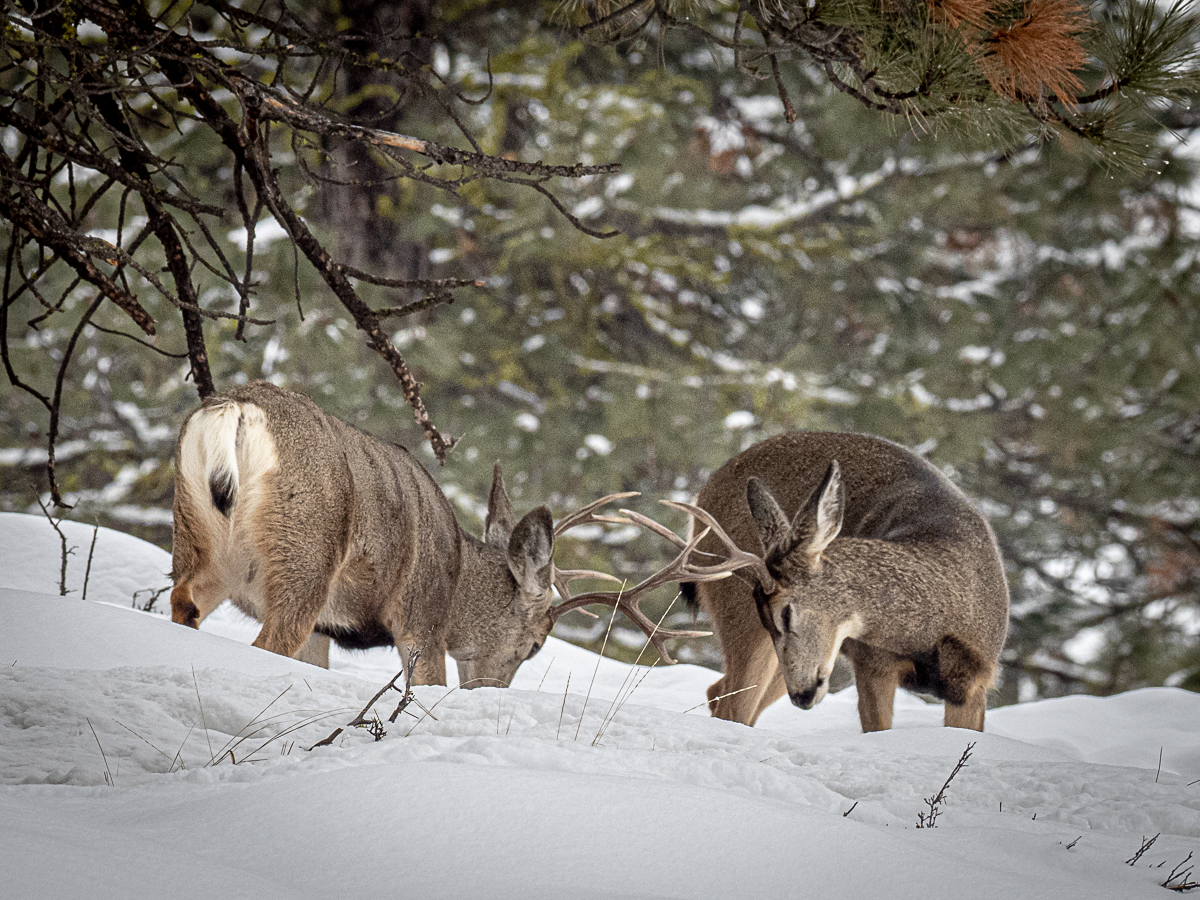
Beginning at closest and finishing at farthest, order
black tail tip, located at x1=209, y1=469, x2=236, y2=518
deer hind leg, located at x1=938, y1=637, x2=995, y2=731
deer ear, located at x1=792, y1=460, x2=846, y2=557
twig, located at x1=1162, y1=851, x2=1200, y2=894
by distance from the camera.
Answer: twig, located at x1=1162, y1=851, x2=1200, y2=894
black tail tip, located at x1=209, y1=469, x2=236, y2=518
deer ear, located at x1=792, y1=460, x2=846, y2=557
deer hind leg, located at x1=938, y1=637, x2=995, y2=731

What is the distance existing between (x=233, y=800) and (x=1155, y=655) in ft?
36.3

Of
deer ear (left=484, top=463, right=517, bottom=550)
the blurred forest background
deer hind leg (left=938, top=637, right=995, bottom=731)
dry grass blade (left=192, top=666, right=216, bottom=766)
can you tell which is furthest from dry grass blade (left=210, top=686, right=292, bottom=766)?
the blurred forest background

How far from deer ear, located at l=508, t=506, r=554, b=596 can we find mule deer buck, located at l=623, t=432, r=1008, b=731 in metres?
0.52

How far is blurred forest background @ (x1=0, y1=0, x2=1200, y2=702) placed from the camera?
9.80 metres

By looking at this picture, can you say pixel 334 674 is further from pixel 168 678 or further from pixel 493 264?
pixel 493 264

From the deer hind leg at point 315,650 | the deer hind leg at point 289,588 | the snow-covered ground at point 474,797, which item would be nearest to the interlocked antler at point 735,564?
the snow-covered ground at point 474,797

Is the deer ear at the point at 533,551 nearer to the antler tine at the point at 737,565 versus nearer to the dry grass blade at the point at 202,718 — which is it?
the antler tine at the point at 737,565

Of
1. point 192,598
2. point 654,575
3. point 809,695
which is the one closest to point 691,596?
point 654,575

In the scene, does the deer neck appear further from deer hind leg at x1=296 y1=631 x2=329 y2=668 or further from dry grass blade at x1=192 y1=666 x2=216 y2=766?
dry grass blade at x1=192 y1=666 x2=216 y2=766

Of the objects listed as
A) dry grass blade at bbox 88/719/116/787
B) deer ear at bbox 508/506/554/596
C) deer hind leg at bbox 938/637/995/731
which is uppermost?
deer ear at bbox 508/506/554/596

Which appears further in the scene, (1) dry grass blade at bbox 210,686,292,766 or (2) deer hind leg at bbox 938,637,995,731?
(2) deer hind leg at bbox 938,637,995,731

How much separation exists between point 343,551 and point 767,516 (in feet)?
5.55

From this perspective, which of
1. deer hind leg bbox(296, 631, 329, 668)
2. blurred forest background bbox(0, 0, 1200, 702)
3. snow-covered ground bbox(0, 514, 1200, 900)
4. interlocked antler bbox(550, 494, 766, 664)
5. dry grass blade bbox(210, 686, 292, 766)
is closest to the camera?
snow-covered ground bbox(0, 514, 1200, 900)

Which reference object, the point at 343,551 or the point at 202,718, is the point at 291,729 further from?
the point at 343,551
